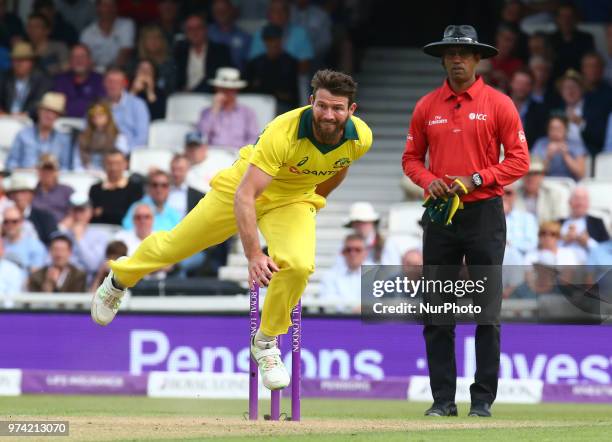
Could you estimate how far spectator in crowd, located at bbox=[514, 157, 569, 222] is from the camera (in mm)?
13781

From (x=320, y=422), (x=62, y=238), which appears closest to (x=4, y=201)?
(x=62, y=238)

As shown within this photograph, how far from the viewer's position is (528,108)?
48.6ft

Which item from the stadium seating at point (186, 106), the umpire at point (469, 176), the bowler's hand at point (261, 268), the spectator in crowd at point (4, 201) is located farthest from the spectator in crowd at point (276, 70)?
the bowler's hand at point (261, 268)

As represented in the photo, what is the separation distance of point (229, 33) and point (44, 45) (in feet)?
6.98

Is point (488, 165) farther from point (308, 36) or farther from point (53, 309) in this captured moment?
point (308, 36)

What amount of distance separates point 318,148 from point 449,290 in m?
1.41

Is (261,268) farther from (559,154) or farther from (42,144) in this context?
(42,144)

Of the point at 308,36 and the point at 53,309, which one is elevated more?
the point at 308,36

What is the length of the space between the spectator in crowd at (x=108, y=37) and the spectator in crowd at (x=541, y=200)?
5.41 m

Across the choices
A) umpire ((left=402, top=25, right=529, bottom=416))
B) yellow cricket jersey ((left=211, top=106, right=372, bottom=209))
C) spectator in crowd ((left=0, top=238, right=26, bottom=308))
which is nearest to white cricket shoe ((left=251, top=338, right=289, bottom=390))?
yellow cricket jersey ((left=211, top=106, right=372, bottom=209))

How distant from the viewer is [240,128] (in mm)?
15352

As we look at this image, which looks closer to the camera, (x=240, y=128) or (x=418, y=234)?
(x=418, y=234)

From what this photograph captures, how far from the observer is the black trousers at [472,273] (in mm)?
8805

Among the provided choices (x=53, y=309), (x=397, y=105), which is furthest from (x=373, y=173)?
(x=53, y=309)
